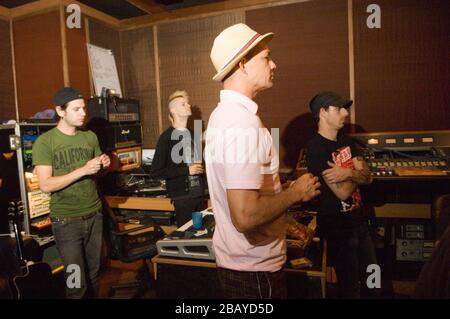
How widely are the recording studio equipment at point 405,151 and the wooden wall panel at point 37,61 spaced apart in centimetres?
302

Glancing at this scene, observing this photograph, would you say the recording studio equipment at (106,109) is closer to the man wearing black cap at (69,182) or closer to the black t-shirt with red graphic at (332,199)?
the man wearing black cap at (69,182)

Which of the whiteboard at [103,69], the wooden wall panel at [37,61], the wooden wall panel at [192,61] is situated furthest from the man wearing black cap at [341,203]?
the wooden wall panel at [37,61]

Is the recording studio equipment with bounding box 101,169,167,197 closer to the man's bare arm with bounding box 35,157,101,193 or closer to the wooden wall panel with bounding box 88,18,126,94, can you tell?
the wooden wall panel with bounding box 88,18,126,94

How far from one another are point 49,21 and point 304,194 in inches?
128

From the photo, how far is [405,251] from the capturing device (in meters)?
2.92

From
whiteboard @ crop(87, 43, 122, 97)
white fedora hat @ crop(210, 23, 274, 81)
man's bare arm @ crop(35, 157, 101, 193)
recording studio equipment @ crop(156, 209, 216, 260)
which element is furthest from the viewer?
whiteboard @ crop(87, 43, 122, 97)

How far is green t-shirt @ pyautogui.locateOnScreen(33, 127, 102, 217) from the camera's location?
2127 millimetres

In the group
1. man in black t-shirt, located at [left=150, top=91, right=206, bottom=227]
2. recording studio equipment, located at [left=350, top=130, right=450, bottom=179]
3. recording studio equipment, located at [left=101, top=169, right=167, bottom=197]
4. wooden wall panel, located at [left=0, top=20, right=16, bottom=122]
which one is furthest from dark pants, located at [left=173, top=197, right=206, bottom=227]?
wooden wall panel, located at [left=0, top=20, right=16, bottom=122]

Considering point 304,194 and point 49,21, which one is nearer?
point 304,194

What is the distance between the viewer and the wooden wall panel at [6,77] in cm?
330

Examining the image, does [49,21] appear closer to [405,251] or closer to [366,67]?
[366,67]

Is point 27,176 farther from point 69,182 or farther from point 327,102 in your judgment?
point 327,102

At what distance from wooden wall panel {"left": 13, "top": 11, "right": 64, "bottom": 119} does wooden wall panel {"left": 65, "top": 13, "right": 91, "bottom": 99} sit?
0.30 ft
